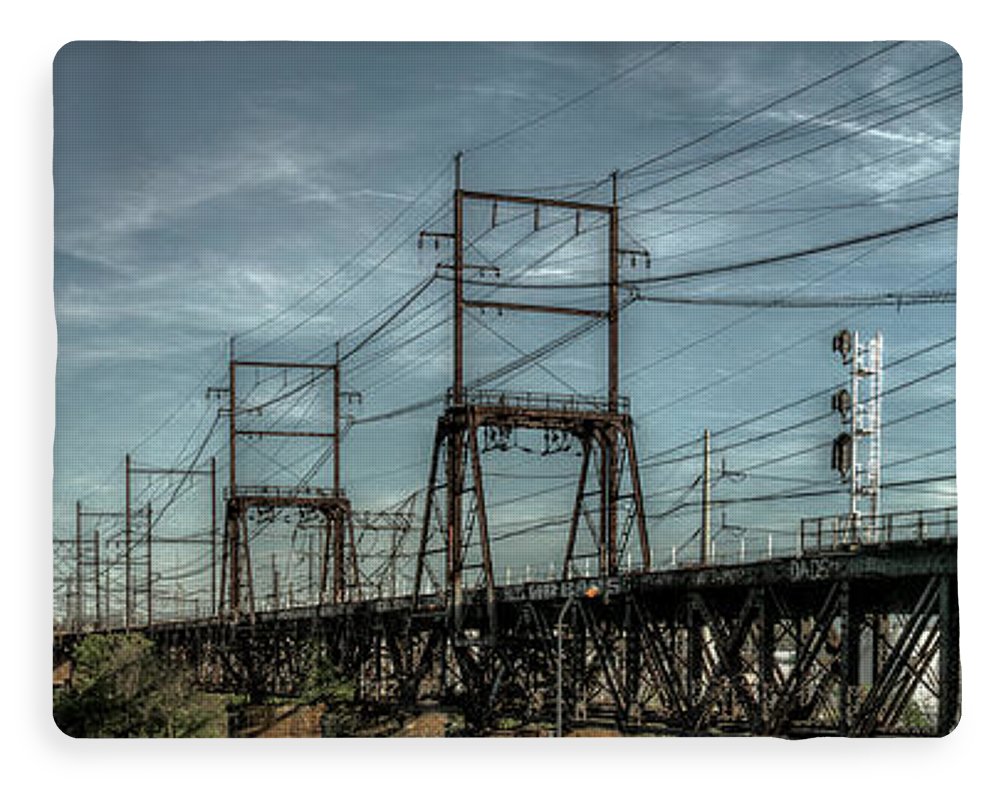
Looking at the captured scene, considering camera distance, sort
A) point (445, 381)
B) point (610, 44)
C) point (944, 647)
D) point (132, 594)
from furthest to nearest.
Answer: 1. point (132, 594)
2. point (445, 381)
3. point (610, 44)
4. point (944, 647)

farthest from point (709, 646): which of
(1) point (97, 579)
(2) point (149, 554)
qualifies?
(1) point (97, 579)

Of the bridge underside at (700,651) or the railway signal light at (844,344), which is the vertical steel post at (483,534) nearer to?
the bridge underside at (700,651)

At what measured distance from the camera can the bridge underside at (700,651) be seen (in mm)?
14758

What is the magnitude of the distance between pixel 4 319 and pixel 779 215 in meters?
6.88

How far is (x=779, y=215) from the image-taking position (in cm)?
1576

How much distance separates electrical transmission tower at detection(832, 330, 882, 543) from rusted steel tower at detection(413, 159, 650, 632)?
2.50 metres

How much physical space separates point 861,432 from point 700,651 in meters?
3.12

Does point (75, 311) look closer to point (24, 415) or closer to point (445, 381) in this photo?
point (24, 415)

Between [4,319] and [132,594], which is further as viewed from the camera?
[132,594]

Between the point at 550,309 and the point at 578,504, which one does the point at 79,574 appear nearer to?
the point at 578,504

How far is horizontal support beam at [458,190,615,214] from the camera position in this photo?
16203 mm

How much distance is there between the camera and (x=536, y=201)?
16.4 metres

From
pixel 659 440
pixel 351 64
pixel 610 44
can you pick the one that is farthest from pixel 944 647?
pixel 351 64

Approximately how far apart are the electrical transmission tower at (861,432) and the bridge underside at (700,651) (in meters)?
0.34
